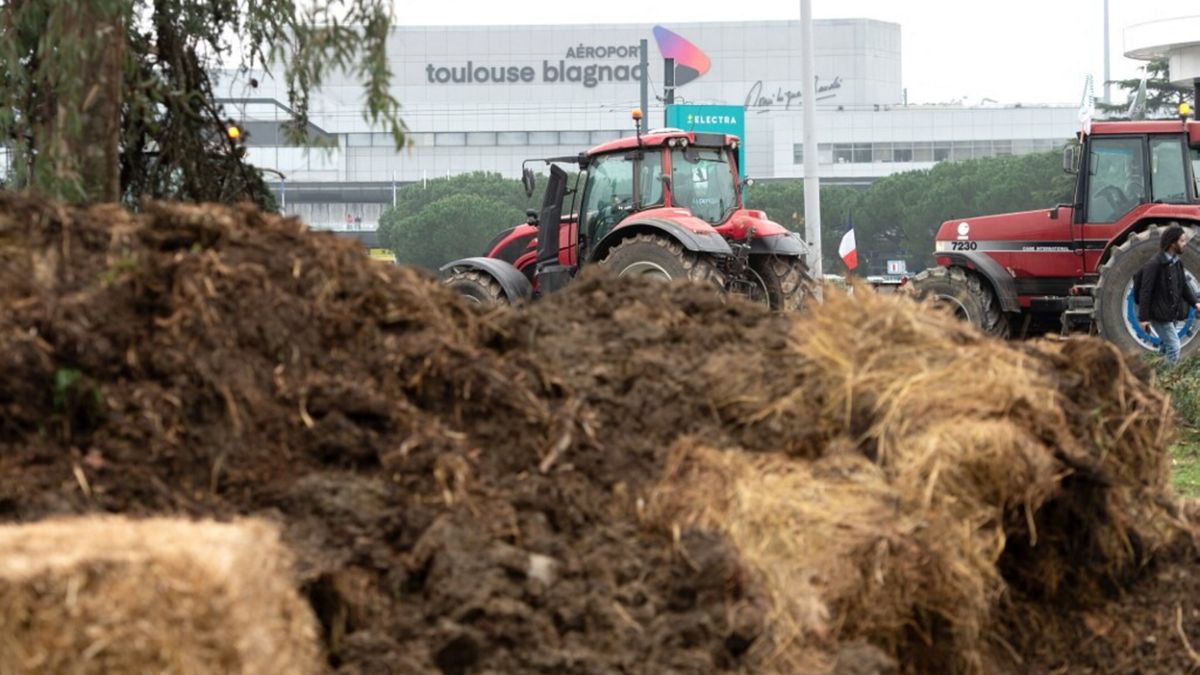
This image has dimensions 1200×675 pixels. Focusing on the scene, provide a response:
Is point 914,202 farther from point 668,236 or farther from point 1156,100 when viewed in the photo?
point 668,236

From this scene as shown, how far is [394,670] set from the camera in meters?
4.31

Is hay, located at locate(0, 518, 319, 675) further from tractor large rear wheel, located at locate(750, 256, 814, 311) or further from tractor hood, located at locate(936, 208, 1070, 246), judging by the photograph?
tractor hood, located at locate(936, 208, 1070, 246)

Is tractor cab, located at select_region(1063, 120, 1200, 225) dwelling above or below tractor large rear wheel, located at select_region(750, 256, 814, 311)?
above

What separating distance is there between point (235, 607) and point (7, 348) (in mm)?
1289

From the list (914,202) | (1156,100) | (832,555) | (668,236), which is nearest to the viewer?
(832,555)

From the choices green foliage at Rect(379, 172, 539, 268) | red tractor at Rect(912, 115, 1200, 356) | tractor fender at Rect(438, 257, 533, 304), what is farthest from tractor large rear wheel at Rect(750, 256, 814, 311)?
green foliage at Rect(379, 172, 539, 268)

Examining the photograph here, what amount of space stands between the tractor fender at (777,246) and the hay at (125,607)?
44.5 feet

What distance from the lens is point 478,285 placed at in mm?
17922

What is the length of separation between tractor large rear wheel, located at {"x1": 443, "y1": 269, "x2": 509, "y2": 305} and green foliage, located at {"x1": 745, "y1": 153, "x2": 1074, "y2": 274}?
63735mm

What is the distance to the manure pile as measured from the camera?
14.9 feet

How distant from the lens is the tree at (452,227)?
83500 mm

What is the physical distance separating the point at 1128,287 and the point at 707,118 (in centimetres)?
2610

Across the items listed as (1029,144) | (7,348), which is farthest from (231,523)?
(1029,144)
